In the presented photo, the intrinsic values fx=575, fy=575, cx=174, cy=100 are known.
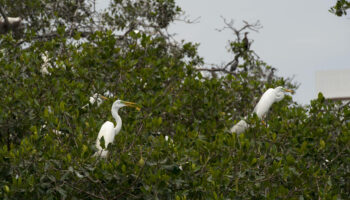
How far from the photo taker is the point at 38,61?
19.8 feet

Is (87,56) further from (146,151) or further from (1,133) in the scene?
(146,151)

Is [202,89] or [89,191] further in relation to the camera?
[202,89]

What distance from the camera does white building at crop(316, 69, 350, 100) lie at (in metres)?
26.4

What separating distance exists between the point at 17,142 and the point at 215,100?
2059mm

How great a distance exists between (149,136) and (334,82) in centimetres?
2326

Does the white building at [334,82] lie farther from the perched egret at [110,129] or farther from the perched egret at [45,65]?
the perched egret at [110,129]

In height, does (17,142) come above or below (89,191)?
above

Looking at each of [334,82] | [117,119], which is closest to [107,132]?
[117,119]

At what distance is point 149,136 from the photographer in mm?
4824

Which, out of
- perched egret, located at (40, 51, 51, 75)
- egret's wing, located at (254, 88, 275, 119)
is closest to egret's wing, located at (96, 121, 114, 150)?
perched egret, located at (40, 51, 51, 75)

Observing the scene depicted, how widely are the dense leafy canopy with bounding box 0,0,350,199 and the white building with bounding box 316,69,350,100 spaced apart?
20.0 metres

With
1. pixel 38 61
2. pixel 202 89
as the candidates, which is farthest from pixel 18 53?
pixel 202 89

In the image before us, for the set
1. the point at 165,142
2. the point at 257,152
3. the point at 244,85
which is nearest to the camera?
the point at 165,142

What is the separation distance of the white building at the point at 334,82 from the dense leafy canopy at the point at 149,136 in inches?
786
